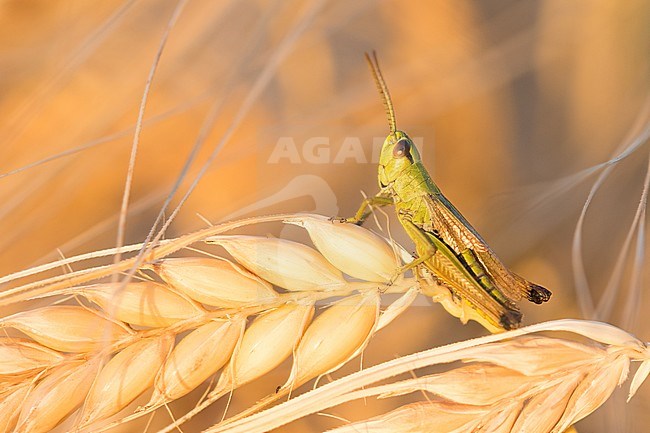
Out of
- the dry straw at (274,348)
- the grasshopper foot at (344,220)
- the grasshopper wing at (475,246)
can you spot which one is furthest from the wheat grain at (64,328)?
the grasshopper wing at (475,246)

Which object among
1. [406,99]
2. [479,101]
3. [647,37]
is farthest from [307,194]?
[647,37]

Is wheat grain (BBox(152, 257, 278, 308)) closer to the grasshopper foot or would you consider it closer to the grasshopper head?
the grasshopper foot

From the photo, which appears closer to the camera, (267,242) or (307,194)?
(267,242)

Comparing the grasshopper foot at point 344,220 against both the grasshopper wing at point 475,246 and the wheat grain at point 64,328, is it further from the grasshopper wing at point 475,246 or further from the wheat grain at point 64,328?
the wheat grain at point 64,328

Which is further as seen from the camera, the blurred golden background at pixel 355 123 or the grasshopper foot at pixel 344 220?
the blurred golden background at pixel 355 123

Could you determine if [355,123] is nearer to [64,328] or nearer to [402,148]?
[402,148]

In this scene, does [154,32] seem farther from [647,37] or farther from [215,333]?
[647,37]
